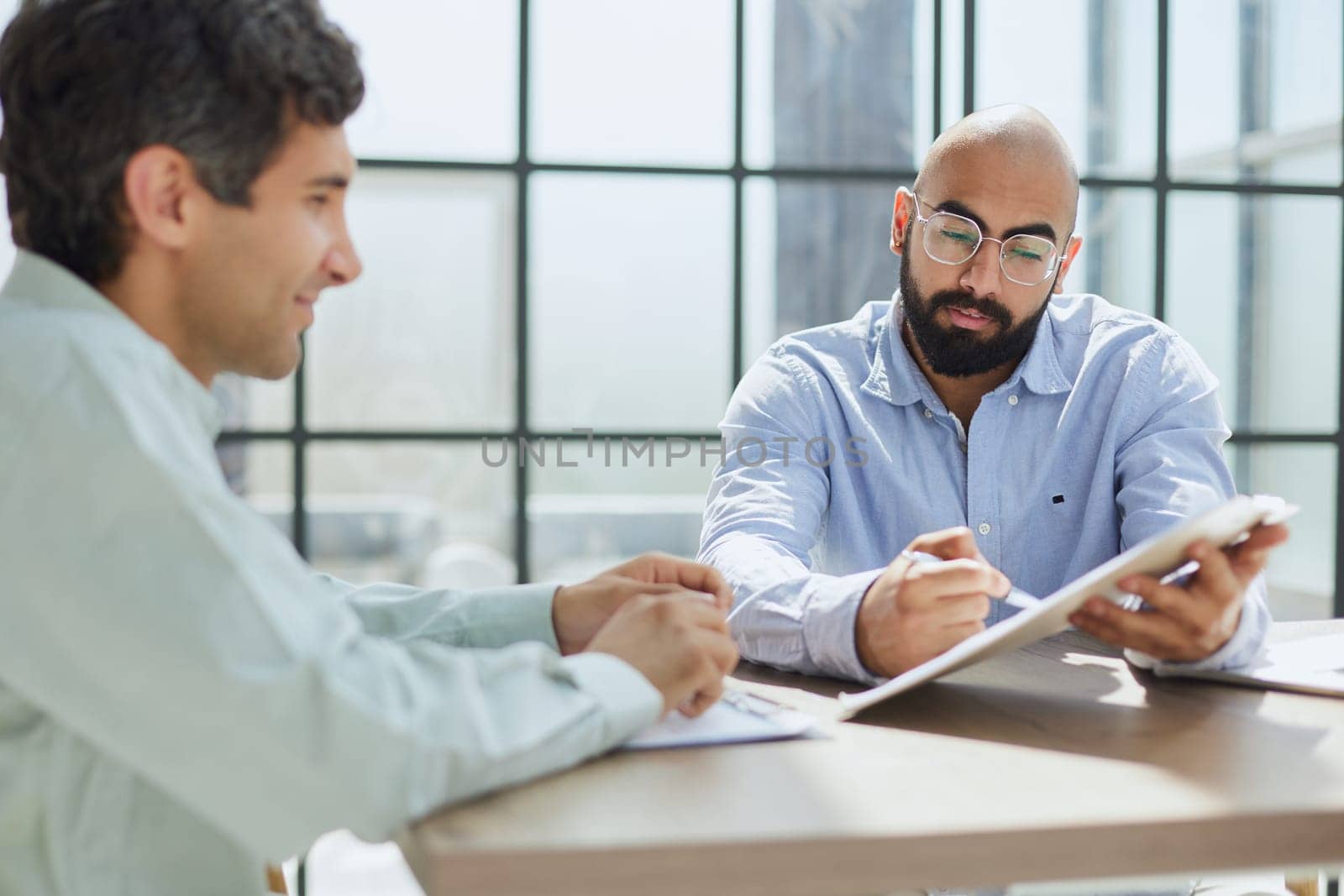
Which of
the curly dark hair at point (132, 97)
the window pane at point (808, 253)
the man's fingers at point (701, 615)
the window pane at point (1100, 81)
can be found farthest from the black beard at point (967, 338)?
the curly dark hair at point (132, 97)

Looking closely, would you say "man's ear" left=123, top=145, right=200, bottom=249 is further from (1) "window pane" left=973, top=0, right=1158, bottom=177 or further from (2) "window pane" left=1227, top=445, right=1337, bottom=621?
(2) "window pane" left=1227, top=445, right=1337, bottom=621

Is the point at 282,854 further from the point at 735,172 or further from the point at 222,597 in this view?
the point at 735,172

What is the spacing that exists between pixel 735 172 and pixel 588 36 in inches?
16.0

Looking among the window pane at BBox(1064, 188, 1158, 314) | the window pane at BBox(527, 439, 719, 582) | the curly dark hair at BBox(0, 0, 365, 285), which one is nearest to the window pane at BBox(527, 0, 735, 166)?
the window pane at BBox(527, 439, 719, 582)

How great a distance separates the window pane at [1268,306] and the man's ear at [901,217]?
984mm

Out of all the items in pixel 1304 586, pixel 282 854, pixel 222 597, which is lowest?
pixel 1304 586

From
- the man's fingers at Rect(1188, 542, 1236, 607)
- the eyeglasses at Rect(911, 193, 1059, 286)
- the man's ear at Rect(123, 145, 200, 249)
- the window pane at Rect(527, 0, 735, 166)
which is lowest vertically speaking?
the man's fingers at Rect(1188, 542, 1236, 607)

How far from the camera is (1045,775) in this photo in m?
0.98

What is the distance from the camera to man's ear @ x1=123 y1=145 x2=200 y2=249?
1.01 m

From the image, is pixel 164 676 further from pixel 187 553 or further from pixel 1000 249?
pixel 1000 249

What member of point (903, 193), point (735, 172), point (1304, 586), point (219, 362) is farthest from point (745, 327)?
point (219, 362)

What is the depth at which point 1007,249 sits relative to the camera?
1991 millimetres

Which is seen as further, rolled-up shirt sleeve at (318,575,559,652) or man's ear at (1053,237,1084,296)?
man's ear at (1053,237,1084,296)

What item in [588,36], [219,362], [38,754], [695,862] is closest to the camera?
[695,862]
